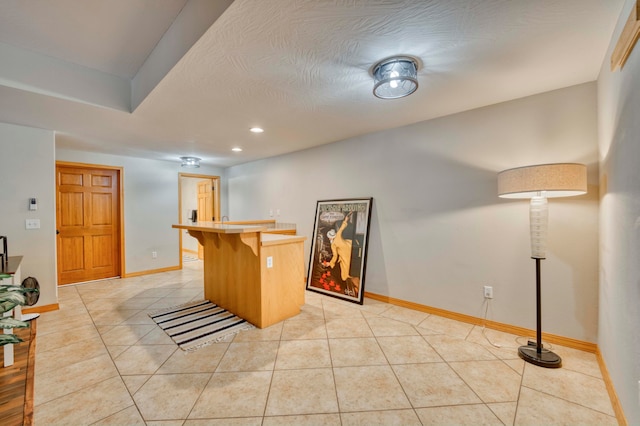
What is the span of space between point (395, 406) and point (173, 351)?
1.83 metres

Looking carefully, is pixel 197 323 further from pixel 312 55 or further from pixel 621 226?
pixel 621 226

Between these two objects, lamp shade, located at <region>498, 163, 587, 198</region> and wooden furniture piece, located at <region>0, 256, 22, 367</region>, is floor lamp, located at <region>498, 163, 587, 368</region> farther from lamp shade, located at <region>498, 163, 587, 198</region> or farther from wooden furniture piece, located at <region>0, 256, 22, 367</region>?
wooden furniture piece, located at <region>0, 256, 22, 367</region>

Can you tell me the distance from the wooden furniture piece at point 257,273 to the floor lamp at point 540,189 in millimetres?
2096

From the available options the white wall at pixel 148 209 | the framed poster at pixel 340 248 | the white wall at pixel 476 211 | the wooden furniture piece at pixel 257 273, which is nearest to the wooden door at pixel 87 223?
the white wall at pixel 148 209

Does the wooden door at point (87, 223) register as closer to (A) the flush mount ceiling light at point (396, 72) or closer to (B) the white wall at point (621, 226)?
(A) the flush mount ceiling light at point (396, 72)

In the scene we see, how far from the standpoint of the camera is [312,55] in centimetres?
178

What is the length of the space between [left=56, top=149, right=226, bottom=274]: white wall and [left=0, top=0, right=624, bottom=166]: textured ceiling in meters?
1.80

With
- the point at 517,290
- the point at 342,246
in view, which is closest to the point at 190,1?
the point at 342,246

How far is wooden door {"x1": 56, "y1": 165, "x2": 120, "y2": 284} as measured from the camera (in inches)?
172

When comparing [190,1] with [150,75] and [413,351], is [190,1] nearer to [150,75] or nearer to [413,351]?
[150,75]

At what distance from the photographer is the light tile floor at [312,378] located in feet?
5.22

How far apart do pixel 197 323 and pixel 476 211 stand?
3116 millimetres

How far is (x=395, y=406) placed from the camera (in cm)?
166

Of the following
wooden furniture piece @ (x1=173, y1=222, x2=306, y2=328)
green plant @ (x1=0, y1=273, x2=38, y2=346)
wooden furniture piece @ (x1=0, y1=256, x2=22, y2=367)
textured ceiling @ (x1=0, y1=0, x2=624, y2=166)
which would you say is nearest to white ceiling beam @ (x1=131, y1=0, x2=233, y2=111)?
textured ceiling @ (x1=0, y1=0, x2=624, y2=166)
